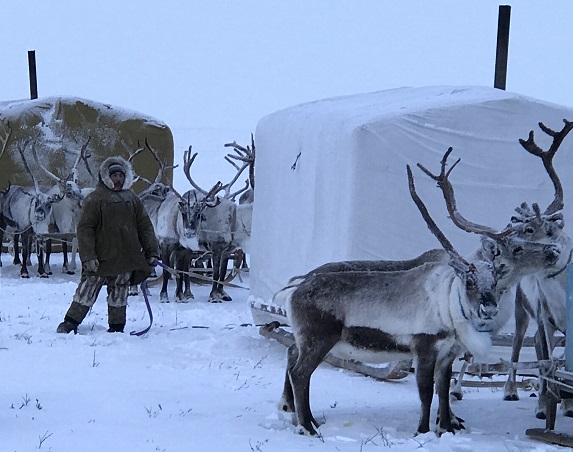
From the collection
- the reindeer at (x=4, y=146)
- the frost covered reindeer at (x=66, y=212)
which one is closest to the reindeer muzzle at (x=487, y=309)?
the frost covered reindeer at (x=66, y=212)

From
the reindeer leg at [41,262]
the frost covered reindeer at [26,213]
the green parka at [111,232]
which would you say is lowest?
the reindeer leg at [41,262]

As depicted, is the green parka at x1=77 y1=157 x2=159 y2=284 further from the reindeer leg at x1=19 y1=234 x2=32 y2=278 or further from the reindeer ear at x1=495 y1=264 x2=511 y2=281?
the reindeer leg at x1=19 y1=234 x2=32 y2=278

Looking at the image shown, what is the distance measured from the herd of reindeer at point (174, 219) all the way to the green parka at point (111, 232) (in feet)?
2.80

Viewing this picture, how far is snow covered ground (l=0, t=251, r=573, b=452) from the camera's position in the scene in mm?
5398

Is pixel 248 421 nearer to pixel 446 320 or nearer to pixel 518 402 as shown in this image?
pixel 446 320

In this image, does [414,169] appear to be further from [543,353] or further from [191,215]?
A: [191,215]

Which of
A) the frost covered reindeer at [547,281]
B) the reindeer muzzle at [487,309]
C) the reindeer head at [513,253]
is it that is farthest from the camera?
the frost covered reindeer at [547,281]

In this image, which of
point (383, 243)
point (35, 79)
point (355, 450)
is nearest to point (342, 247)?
point (383, 243)

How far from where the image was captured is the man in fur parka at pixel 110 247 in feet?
30.3

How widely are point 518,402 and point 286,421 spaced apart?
188 centimetres

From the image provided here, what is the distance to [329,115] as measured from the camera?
29.3ft

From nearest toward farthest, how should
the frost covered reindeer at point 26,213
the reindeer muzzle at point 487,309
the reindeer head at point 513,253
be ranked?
1. the reindeer muzzle at point 487,309
2. the reindeer head at point 513,253
3. the frost covered reindeer at point 26,213

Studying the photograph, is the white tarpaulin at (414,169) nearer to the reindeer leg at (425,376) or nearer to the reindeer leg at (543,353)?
the reindeer leg at (543,353)

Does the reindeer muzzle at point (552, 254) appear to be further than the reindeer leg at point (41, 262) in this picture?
No
